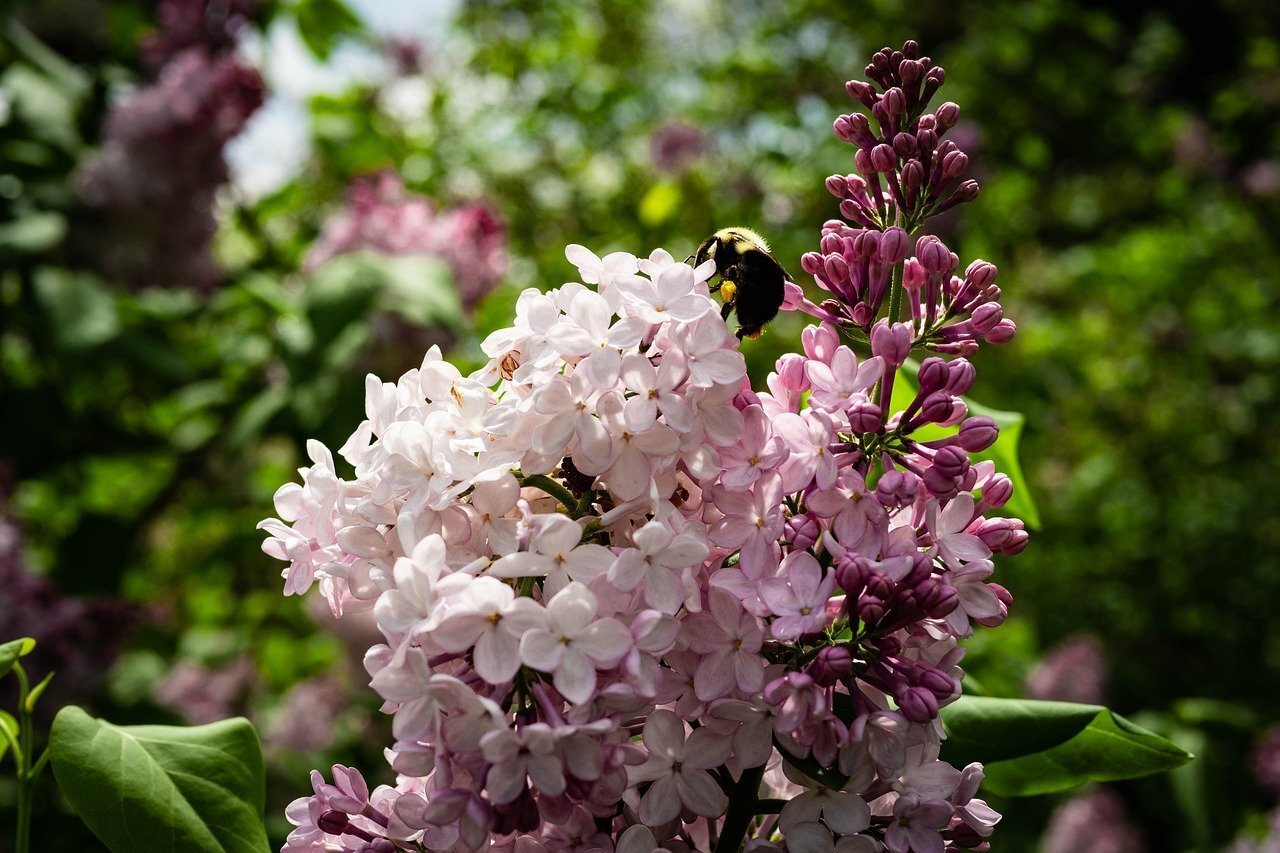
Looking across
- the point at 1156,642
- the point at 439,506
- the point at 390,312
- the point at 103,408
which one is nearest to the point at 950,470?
the point at 439,506

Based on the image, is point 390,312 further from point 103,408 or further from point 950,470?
point 950,470

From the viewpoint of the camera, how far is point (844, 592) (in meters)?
0.89

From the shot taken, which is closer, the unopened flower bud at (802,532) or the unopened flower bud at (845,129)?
the unopened flower bud at (802,532)

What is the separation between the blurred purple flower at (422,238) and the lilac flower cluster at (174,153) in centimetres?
38

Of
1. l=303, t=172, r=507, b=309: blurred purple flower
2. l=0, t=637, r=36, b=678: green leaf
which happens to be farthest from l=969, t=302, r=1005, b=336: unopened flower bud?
l=303, t=172, r=507, b=309: blurred purple flower

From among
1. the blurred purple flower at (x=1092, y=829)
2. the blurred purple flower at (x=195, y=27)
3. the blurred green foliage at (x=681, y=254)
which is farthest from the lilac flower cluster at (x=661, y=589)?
the blurred purple flower at (x=1092, y=829)

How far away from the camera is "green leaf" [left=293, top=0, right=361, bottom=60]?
3484mm

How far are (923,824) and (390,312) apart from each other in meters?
2.22

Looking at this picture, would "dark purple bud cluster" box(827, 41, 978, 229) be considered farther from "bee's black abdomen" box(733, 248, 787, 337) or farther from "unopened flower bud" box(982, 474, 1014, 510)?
"unopened flower bud" box(982, 474, 1014, 510)

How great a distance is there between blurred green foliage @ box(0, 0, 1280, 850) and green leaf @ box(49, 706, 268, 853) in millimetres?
1374

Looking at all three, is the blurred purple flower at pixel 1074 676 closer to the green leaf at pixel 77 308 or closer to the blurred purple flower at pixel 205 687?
the blurred purple flower at pixel 205 687

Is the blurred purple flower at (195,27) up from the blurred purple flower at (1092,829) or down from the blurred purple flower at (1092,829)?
up

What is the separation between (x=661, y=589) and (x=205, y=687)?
415 centimetres

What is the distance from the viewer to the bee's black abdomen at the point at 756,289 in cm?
105
